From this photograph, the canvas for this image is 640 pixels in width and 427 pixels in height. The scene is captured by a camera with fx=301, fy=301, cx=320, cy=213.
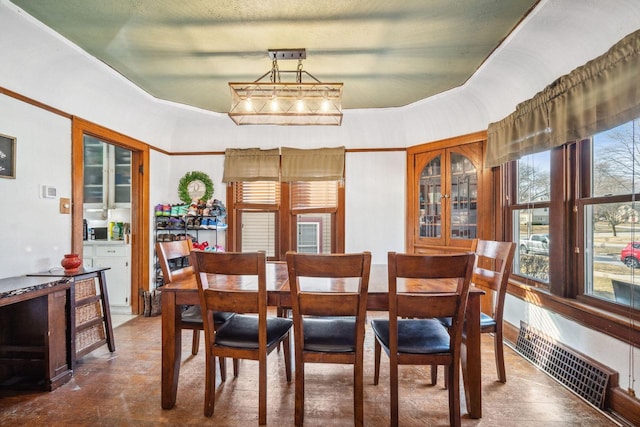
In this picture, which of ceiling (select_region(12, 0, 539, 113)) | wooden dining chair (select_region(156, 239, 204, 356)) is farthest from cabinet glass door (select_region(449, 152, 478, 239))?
wooden dining chair (select_region(156, 239, 204, 356))

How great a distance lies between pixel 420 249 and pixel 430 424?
2.36m

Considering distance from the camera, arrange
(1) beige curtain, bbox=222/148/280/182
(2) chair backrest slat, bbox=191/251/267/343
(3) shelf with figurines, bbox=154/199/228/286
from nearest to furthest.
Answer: (2) chair backrest slat, bbox=191/251/267/343 → (3) shelf with figurines, bbox=154/199/228/286 → (1) beige curtain, bbox=222/148/280/182

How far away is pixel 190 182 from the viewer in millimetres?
4227

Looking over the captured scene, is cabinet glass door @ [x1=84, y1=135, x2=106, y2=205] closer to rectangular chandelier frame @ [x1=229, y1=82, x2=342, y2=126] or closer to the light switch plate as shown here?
the light switch plate

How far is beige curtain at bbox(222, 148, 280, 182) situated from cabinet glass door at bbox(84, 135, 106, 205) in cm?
161

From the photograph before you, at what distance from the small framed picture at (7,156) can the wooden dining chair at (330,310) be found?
2.32 metres

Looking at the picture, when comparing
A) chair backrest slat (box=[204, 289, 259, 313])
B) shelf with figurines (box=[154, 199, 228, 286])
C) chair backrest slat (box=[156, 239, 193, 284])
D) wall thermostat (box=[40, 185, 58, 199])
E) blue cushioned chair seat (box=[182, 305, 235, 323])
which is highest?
wall thermostat (box=[40, 185, 58, 199])

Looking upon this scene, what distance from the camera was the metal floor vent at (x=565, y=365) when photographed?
6.20ft

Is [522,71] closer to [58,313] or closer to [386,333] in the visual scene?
[386,333]

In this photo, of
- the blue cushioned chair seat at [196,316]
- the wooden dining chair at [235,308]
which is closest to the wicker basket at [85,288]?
the blue cushioned chair seat at [196,316]

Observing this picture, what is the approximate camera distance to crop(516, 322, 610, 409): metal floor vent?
1.89 metres

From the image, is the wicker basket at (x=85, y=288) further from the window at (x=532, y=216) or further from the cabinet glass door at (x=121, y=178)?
the window at (x=532, y=216)

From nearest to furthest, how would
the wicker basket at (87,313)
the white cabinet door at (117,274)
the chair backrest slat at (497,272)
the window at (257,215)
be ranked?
1. the chair backrest slat at (497,272)
2. the wicker basket at (87,313)
3. the white cabinet door at (117,274)
4. the window at (257,215)

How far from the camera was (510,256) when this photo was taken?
6.81 feet
